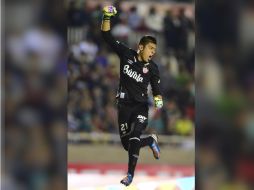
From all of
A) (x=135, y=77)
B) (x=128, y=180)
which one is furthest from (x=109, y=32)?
(x=128, y=180)

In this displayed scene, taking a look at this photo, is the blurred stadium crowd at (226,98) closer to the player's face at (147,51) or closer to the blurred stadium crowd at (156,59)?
the player's face at (147,51)

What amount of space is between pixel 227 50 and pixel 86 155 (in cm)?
282

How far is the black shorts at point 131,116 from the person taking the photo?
3314 mm

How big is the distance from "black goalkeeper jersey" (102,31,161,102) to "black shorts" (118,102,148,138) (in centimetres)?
4

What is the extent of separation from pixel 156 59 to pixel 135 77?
79 cm

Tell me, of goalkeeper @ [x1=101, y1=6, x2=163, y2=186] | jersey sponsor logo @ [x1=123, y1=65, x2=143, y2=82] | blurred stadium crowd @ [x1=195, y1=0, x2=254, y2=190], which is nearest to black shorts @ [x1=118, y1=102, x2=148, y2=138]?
goalkeeper @ [x1=101, y1=6, x2=163, y2=186]

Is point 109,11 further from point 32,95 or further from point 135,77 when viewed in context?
point 32,95

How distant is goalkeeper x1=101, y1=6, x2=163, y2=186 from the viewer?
3.30 metres

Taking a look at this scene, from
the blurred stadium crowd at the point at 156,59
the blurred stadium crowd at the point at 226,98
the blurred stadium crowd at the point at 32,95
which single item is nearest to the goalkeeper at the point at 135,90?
the blurred stadium crowd at the point at 156,59

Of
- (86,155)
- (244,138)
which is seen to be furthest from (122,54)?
(86,155)

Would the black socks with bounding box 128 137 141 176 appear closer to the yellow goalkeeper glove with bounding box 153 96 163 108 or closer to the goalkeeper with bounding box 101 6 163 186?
the goalkeeper with bounding box 101 6 163 186

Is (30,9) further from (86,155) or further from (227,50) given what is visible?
(86,155)

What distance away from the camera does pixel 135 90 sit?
330 centimetres

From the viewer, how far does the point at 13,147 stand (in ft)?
7.27
